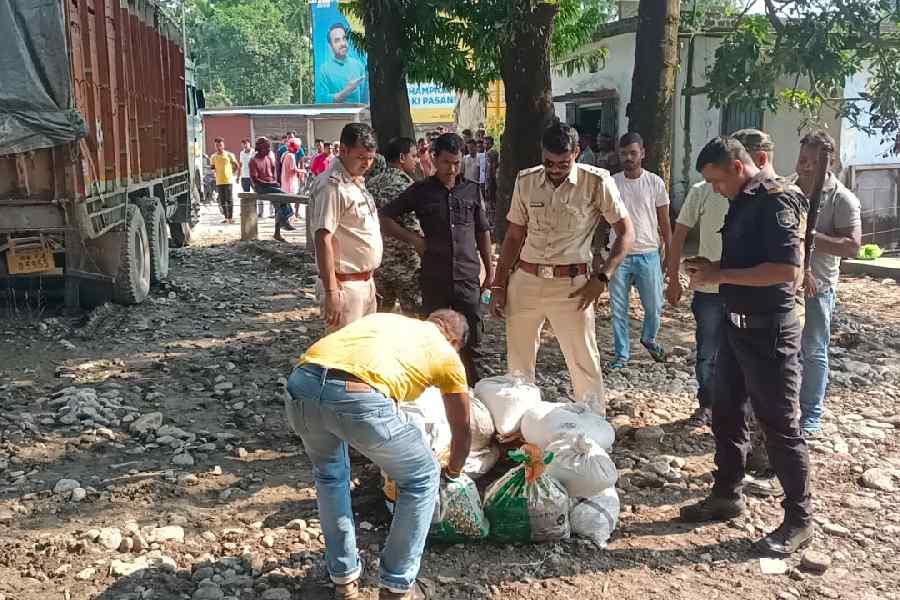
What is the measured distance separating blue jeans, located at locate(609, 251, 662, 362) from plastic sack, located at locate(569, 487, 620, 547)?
2478 mm

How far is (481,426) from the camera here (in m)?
4.22

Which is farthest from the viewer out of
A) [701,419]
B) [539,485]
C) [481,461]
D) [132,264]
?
[132,264]

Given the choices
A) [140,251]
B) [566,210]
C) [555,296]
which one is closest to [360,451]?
[555,296]

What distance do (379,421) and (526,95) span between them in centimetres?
602

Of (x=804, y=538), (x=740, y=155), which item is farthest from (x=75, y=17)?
(x=804, y=538)

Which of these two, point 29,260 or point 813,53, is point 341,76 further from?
point 29,260

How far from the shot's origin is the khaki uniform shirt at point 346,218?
14.1 ft

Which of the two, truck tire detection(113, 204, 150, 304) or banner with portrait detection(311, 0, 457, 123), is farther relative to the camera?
banner with portrait detection(311, 0, 457, 123)

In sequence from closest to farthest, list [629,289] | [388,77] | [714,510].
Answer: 1. [714,510]
2. [629,289]
3. [388,77]

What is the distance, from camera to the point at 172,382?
610 centimetres

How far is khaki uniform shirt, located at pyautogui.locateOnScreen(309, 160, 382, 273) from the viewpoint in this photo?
4.31 metres

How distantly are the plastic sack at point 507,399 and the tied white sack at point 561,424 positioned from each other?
0.18ft

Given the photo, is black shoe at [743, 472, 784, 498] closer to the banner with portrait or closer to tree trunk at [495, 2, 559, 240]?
tree trunk at [495, 2, 559, 240]

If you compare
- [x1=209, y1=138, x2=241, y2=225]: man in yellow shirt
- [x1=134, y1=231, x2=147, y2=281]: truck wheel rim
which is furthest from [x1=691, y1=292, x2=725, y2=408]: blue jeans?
[x1=209, y1=138, x2=241, y2=225]: man in yellow shirt
